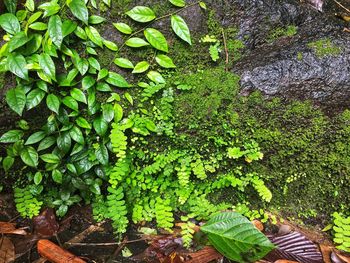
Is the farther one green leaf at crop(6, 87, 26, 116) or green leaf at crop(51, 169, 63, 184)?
green leaf at crop(51, 169, 63, 184)

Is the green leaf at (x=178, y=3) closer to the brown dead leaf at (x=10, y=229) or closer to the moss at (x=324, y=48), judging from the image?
the moss at (x=324, y=48)

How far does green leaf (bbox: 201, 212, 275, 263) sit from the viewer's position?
2266mm

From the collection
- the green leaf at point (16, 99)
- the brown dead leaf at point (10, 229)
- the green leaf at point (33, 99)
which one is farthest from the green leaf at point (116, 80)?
the brown dead leaf at point (10, 229)

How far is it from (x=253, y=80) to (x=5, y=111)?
74.1 inches

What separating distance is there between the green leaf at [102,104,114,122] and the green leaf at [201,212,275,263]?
3.44 feet

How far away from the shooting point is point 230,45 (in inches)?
109

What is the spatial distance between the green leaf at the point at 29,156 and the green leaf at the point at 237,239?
136 cm

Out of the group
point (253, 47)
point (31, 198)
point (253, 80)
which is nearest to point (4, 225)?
point (31, 198)

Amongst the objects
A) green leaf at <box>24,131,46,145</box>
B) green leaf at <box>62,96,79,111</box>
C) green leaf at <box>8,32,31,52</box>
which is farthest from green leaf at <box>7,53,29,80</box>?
green leaf at <box>24,131,46,145</box>

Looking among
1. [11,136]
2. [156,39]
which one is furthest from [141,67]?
[11,136]

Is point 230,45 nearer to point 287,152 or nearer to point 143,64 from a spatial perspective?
point 143,64

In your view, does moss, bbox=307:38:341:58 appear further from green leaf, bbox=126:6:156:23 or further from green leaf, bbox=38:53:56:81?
green leaf, bbox=38:53:56:81

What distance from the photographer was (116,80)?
268cm

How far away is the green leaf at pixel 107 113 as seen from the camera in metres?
2.65
